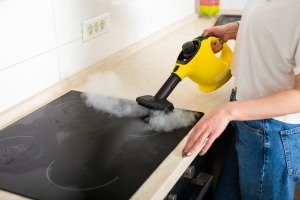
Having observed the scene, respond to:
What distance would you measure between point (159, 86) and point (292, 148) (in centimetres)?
53

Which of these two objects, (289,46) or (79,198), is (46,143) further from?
(289,46)

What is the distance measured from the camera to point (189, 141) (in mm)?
1040

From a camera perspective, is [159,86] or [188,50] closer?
[188,50]

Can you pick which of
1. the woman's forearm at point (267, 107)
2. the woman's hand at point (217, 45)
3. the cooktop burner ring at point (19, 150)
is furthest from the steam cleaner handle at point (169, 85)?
the cooktop burner ring at point (19, 150)

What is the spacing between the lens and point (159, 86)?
149 centimetres

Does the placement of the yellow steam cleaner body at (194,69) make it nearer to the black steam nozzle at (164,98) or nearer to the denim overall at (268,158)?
the black steam nozzle at (164,98)

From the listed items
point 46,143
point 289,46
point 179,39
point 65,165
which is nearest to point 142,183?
point 65,165

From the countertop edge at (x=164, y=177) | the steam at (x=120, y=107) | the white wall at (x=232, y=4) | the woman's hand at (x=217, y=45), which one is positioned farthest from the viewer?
the white wall at (x=232, y=4)

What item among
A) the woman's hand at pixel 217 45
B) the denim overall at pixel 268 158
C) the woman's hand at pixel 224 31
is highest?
the woman's hand at pixel 224 31

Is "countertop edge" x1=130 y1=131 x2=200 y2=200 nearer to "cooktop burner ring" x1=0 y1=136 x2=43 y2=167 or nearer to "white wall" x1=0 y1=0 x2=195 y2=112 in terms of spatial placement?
"cooktop burner ring" x1=0 y1=136 x2=43 y2=167

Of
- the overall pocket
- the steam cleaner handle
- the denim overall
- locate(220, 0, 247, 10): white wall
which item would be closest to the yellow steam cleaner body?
the steam cleaner handle

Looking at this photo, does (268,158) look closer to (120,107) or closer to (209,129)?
(209,129)

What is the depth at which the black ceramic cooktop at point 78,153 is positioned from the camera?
93cm

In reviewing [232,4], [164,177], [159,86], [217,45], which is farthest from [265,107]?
[232,4]
